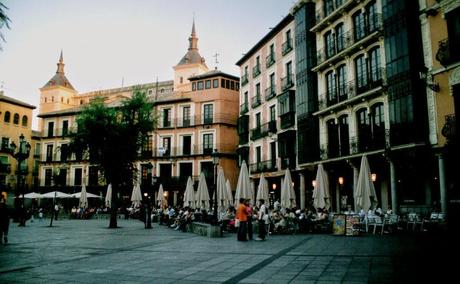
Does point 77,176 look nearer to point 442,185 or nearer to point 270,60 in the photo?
point 270,60

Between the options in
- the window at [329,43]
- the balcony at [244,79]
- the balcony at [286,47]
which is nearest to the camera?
the window at [329,43]

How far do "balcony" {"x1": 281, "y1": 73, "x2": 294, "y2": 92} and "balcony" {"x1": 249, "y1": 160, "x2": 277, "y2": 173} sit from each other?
6.89 m

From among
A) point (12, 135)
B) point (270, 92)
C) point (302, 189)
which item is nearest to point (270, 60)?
point (270, 92)

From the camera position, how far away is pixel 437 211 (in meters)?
19.1

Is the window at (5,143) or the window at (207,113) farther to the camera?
the window at (5,143)

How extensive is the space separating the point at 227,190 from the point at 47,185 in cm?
4043

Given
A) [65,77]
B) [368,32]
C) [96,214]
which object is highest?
[65,77]

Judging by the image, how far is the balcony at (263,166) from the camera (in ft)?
119

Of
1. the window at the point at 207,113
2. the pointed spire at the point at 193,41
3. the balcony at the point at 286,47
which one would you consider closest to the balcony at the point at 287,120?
the balcony at the point at 286,47

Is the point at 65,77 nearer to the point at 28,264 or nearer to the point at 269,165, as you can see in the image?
the point at 269,165

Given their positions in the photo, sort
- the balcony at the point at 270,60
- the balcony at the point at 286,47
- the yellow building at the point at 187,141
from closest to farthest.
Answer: the balcony at the point at 286,47, the balcony at the point at 270,60, the yellow building at the point at 187,141

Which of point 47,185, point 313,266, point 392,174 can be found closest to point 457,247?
point 313,266

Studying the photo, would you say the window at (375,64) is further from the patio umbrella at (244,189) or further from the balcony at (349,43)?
the patio umbrella at (244,189)

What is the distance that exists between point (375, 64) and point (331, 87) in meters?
4.78
